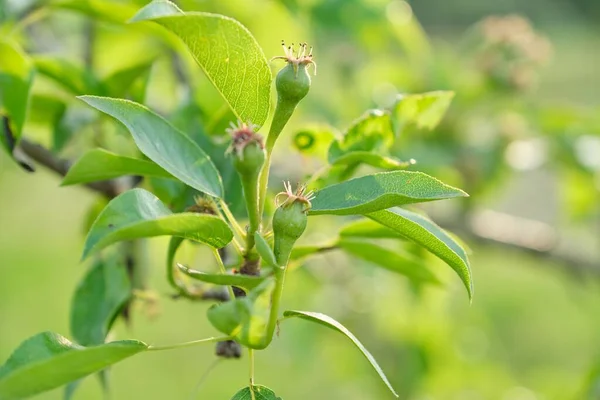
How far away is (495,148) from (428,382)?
405 mm

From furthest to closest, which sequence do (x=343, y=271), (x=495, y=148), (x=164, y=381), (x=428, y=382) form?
(x=164, y=381) → (x=343, y=271) → (x=428, y=382) → (x=495, y=148)

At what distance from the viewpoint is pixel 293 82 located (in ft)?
1.56

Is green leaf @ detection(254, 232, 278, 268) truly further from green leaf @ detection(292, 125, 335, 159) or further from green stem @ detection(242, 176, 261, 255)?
green leaf @ detection(292, 125, 335, 159)

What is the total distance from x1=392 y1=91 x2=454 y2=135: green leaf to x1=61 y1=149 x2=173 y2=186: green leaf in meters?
0.20

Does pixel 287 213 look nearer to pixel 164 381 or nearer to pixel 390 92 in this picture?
pixel 390 92

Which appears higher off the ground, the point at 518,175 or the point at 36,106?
the point at 518,175

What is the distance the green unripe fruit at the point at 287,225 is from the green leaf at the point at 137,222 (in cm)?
3

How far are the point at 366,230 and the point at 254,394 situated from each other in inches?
6.0

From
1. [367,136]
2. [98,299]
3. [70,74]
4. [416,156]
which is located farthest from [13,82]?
[416,156]

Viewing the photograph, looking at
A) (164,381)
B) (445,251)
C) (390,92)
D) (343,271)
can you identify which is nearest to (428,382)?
(343,271)

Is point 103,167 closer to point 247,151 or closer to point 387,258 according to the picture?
point 247,151

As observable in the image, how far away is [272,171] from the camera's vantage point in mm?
1009

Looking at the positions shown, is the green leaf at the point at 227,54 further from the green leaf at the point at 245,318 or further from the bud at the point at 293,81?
the green leaf at the point at 245,318

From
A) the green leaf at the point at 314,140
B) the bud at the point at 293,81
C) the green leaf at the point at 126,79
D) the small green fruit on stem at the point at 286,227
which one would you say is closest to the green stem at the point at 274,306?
the small green fruit on stem at the point at 286,227
